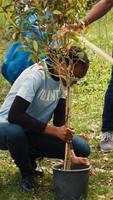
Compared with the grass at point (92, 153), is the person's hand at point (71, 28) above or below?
above

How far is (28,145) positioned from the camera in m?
4.25

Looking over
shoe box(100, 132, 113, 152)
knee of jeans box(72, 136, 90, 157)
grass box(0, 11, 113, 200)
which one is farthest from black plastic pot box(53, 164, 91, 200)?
shoe box(100, 132, 113, 152)

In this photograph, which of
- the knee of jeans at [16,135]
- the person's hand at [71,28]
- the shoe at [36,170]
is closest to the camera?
the person's hand at [71,28]

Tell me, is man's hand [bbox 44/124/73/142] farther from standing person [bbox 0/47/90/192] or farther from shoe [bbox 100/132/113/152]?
shoe [bbox 100/132/113/152]

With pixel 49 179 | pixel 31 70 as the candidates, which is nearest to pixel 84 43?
pixel 31 70

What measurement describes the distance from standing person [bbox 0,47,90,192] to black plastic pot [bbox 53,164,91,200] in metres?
0.15

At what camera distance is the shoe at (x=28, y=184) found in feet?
14.1

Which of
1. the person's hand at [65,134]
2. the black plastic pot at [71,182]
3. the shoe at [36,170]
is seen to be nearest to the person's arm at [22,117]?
the person's hand at [65,134]

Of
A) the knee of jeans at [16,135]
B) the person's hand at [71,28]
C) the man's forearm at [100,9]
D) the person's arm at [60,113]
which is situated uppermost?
the man's forearm at [100,9]

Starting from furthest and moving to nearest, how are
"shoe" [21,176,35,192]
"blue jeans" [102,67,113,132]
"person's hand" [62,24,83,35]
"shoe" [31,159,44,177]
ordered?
"blue jeans" [102,67,113,132], "shoe" [31,159,44,177], "shoe" [21,176,35,192], "person's hand" [62,24,83,35]

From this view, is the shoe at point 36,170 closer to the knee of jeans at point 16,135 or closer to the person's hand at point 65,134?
the knee of jeans at point 16,135

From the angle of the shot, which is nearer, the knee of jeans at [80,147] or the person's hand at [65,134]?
the person's hand at [65,134]

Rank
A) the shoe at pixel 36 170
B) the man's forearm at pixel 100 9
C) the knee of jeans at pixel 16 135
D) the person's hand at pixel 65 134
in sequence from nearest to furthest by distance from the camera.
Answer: the person's hand at pixel 65 134, the knee of jeans at pixel 16 135, the shoe at pixel 36 170, the man's forearm at pixel 100 9

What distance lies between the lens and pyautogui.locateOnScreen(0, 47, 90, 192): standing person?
3.96m
